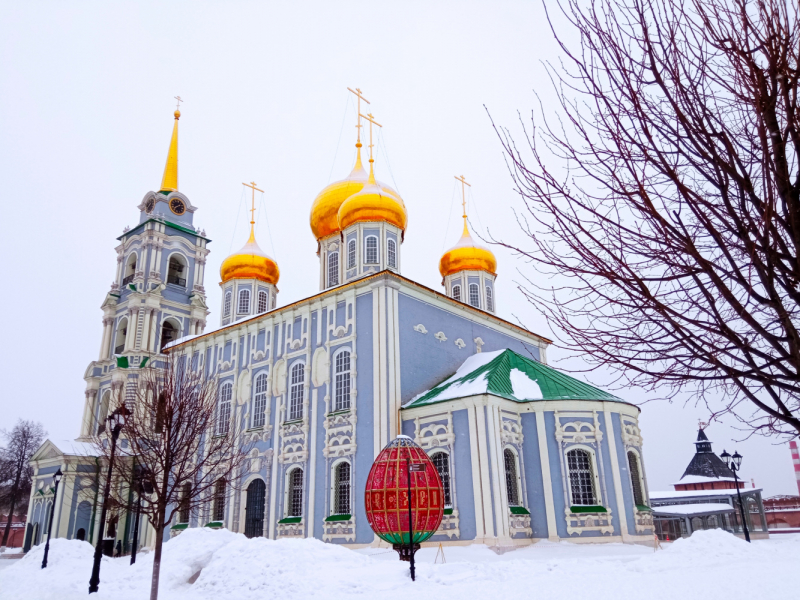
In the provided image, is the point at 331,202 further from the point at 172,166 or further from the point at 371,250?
the point at 172,166

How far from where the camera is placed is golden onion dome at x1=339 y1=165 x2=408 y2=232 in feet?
93.3

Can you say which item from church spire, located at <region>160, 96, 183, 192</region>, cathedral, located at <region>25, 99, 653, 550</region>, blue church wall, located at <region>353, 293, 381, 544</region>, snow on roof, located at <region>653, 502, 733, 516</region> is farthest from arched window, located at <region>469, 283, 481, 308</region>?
church spire, located at <region>160, 96, 183, 192</region>

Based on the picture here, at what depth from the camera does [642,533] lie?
66.2ft

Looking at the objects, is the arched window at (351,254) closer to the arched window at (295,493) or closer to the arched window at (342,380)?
the arched window at (342,380)

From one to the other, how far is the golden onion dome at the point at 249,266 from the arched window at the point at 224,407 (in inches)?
323

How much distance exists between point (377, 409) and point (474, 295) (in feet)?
42.3

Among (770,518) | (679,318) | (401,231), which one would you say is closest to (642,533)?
(401,231)

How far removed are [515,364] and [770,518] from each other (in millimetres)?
40502

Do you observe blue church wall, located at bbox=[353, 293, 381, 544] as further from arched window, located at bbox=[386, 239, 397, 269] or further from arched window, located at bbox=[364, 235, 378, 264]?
arched window, located at bbox=[386, 239, 397, 269]

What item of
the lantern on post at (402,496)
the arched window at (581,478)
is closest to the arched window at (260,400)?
the lantern on post at (402,496)

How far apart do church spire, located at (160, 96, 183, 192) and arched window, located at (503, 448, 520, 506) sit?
3099 centimetres

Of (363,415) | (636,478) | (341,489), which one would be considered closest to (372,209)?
(363,415)

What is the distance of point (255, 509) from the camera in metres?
25.8

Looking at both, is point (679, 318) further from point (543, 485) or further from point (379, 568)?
point (543, 485)
